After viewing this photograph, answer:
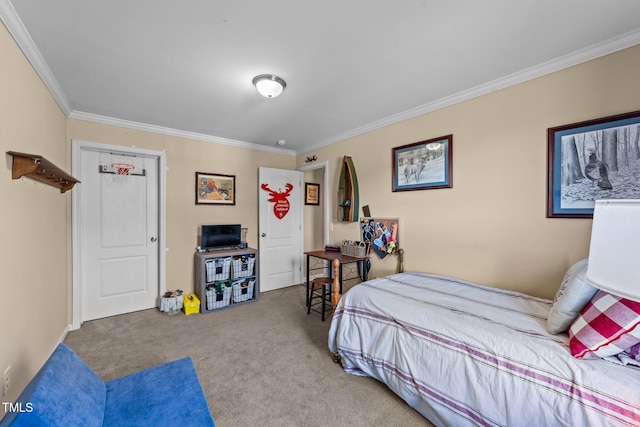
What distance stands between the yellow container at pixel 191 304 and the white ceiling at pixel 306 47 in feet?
7.74

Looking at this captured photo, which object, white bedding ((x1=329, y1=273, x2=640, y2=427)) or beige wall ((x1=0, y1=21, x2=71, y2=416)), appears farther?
beige wall ((x1=0, y1=21, x2=71, y2=416))

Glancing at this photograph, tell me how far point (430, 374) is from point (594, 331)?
83 cm

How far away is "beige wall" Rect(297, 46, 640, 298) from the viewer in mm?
1884

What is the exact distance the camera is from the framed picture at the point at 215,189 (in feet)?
12.6

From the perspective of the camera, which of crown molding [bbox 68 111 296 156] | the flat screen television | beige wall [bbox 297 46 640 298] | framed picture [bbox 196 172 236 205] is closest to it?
beige wall [bbox 297 46 640 298]

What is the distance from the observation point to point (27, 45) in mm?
1740

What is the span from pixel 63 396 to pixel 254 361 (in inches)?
59.0

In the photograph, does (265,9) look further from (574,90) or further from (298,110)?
(574,90)

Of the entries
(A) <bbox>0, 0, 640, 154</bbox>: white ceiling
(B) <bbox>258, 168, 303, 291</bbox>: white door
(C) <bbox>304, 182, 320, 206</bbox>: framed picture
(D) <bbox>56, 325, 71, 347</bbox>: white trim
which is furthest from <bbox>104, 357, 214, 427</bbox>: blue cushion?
(C) <bbox>304, 182, 320, 206</bbox>: framed picture

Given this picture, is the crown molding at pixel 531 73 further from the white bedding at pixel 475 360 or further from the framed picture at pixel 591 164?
the white bedding at pixel 475 360

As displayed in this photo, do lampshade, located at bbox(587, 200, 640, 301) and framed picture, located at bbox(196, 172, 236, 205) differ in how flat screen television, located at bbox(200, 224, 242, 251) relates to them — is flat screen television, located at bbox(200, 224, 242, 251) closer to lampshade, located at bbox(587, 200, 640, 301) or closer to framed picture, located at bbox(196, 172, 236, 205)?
framed picture, located at bbox(196, 172, 236, 205)

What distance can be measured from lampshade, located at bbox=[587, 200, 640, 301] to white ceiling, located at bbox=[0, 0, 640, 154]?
4.77ft

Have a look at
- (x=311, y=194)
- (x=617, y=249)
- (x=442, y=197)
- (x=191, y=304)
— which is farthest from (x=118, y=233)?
(x=617, y=249)

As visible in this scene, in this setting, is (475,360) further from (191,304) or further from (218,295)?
(191,304)
